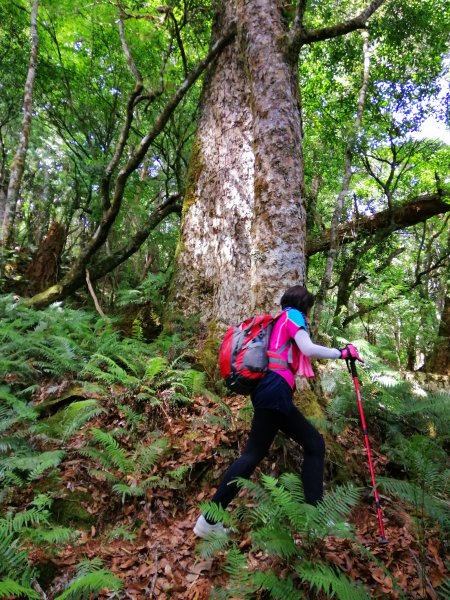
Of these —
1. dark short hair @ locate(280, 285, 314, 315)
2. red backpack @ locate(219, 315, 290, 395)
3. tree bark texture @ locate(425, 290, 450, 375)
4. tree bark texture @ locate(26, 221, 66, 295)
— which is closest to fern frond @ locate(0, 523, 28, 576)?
red backpack @ locate(219, 315, 290, 395)

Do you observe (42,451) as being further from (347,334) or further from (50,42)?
(50,42)

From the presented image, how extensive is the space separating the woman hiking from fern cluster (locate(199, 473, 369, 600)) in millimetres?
214

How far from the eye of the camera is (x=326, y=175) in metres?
12.4

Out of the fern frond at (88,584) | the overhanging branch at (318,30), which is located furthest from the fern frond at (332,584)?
the overhanging branch at (318,30)

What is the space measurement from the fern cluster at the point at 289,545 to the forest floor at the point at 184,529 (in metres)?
0.28

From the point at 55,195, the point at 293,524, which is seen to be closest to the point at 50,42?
the point at 55,195

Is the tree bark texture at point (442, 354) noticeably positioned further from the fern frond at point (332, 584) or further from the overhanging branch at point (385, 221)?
the fern frond at point (332, 584)

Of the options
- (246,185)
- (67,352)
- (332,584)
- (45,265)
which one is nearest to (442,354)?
(246,185)

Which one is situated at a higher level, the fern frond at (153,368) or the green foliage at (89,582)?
the fern frond at (153,368)

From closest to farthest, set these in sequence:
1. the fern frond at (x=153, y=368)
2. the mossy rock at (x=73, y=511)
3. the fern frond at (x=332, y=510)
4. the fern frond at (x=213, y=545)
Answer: the fern frond at (x=332, y=510) < the fern frond at (x=213, y=545) < the mossy rock at (x=73, y=511) < the fern frond at (x=153, y=368)

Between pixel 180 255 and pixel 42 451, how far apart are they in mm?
3786

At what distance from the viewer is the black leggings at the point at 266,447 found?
3131mm

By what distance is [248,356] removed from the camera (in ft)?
10.5

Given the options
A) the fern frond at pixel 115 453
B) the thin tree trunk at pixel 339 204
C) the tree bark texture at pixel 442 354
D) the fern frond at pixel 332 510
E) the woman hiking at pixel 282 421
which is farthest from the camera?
the tree bark texture at pixel 442 354
